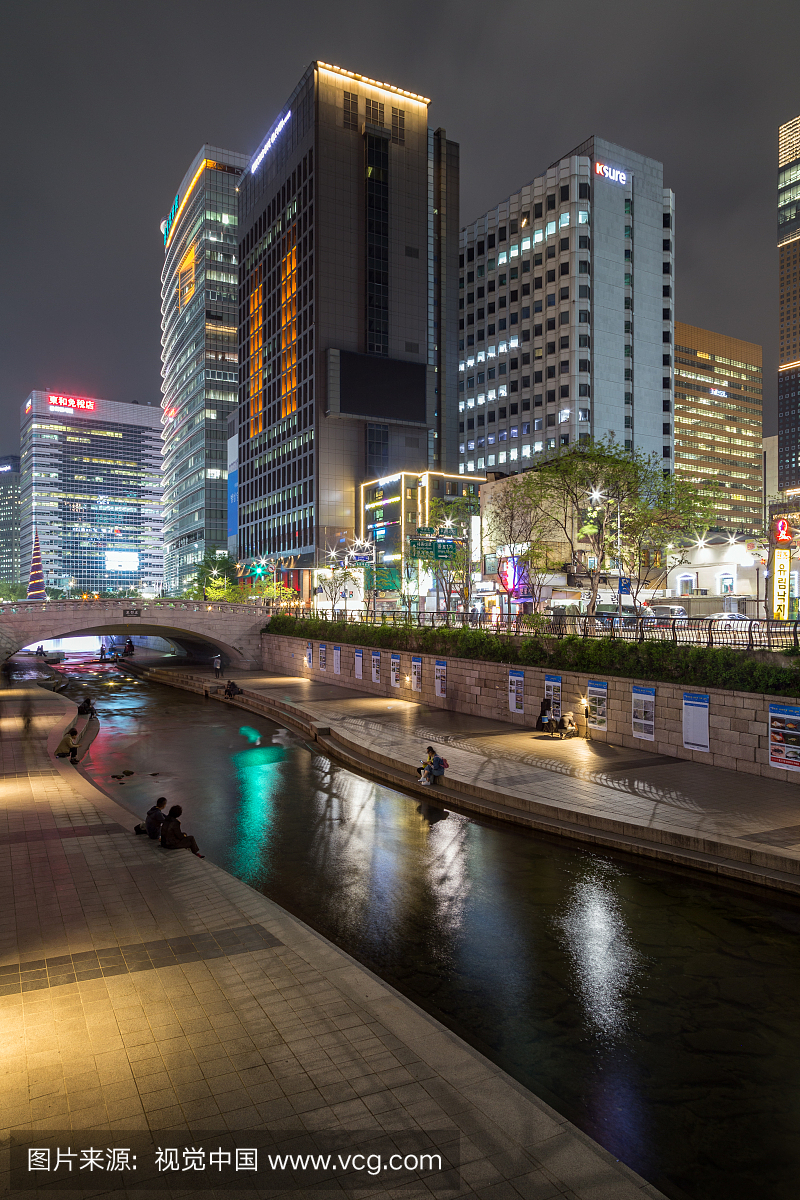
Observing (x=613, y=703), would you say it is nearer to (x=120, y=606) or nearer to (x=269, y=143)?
(x=120, y=606)

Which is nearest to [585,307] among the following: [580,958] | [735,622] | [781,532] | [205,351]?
[781,532]

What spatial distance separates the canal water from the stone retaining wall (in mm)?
6925

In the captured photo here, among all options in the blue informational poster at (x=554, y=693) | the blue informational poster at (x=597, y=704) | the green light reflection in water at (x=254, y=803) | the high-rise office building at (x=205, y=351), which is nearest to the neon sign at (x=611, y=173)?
the high-rise office building at (x=205, y=351)

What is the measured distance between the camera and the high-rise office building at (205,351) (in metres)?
147

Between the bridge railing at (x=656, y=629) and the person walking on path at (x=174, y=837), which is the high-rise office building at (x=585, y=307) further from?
the person walking on path at (x=174, y=837)

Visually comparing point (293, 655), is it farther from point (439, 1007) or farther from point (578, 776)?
point (439, 1007)

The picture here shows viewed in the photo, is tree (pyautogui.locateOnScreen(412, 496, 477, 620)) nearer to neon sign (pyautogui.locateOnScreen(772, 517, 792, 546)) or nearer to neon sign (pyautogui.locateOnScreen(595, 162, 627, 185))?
neon sign (pyautogui.locateOnScreen(772, 517, 792, 546))

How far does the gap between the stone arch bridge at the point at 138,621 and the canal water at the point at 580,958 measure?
3789 centimetres

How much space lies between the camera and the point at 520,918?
12203 millimetres

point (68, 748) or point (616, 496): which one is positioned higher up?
point (616, 496)

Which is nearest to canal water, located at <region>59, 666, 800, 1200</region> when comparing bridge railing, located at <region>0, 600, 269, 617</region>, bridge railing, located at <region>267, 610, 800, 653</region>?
bridge railing, located at <region>267, 610, 800, 653</region>

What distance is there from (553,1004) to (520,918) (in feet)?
9.42

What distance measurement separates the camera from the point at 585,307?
93562 millimetres

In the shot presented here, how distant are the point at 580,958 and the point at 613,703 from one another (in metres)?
14.4
